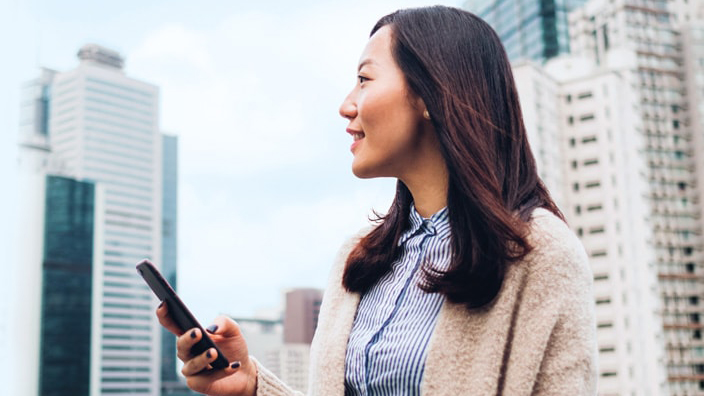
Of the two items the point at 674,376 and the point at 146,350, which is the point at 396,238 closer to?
the point at 674,376

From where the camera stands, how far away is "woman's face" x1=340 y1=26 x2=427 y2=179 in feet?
4.26

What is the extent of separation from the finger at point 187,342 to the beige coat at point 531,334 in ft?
1.11

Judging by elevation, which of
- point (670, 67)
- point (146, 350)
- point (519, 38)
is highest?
point (519, 38)

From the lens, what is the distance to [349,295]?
4.68 ft

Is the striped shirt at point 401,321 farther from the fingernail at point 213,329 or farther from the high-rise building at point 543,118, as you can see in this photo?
the high-rise building at point 543,118

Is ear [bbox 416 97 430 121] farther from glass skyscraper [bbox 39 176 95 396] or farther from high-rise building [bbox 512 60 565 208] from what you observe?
glass skyscraper [bbox 39 176 95 396]

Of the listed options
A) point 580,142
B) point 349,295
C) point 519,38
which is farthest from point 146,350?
point 349,295

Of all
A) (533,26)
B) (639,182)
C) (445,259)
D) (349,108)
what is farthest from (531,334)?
(533,26)

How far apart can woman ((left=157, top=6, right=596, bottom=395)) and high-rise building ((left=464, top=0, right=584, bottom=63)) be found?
6718 centimetres

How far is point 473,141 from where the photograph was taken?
122 cm

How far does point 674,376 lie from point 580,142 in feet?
44.1

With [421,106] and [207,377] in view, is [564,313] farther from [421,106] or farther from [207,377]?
[207,377]

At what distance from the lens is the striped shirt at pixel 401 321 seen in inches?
47.7

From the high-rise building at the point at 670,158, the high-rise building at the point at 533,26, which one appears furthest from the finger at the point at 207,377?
the high-rise building at the point at 533,26
